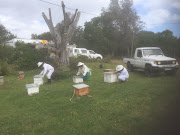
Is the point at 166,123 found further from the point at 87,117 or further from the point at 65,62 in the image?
the point at 65,62

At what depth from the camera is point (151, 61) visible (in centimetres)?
851

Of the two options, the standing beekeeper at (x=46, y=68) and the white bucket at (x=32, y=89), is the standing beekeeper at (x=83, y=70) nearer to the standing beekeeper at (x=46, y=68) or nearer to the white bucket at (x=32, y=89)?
the standing beekeeper at (x=46, y=68)

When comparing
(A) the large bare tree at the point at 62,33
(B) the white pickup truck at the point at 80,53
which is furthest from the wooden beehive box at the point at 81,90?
(B) the white pickup truck at the point at 80,53

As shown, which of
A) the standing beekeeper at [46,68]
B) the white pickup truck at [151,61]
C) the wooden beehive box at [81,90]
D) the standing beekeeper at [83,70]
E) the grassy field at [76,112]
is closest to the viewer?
the grassy field at [76,112]

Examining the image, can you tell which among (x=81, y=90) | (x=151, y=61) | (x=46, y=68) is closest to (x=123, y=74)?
(x=151, y=61)

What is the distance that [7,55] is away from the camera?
48.6 ft

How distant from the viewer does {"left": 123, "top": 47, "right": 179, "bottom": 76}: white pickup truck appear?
7961 millimetres

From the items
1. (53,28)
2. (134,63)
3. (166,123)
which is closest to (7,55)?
(53,28)

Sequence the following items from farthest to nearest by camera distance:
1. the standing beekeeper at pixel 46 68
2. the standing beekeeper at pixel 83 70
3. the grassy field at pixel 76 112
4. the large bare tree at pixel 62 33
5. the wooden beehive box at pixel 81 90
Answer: the large bare tree at pixel 62 33
the standing beekeeper at pixel 83 70
the standing beekeeper at pixel 46 68
the wooden beehive box at pixel 81 90
the grassy field at pixel 76 112

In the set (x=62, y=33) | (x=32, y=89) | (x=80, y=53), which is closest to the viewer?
(x=32, y=89)

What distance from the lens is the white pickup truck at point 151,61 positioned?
7961 mm

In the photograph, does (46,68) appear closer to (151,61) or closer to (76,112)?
(76,112)

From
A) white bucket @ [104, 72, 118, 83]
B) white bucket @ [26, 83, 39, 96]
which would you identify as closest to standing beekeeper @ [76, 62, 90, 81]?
white bucket @ [104, 72, 118, 83]

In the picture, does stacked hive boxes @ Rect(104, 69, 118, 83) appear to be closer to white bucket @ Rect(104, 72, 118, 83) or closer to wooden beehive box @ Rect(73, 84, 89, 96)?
white bucket @ Rect(104, 72, 118, 83)
